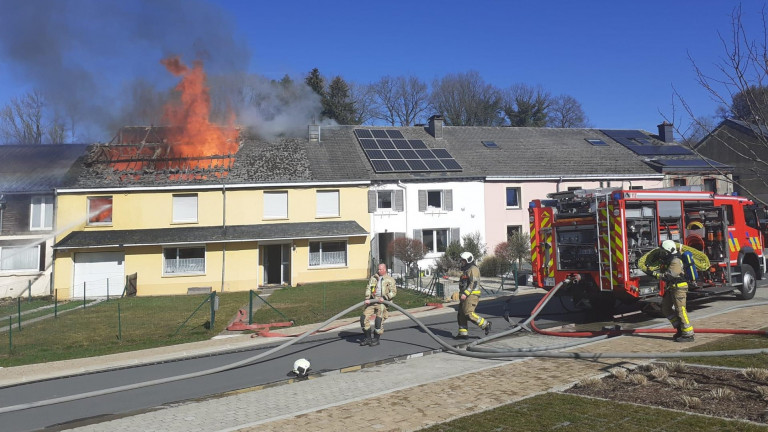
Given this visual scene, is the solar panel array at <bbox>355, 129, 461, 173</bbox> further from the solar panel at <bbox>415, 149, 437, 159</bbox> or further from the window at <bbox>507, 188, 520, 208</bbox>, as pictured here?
the window at <bbox>507, 188, 520, 208</bbox>

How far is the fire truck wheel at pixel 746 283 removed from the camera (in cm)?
1326

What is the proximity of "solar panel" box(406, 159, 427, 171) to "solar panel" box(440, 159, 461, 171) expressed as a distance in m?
1.21

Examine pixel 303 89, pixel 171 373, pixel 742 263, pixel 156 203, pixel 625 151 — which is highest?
pixel 303 89

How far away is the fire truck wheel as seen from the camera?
1326 cm

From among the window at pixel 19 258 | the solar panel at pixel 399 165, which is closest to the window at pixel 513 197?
the solar panel at pixel 399 165

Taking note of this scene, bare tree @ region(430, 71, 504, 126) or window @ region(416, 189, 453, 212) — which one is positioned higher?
bare tree @ region(430, 71, 504, 126)

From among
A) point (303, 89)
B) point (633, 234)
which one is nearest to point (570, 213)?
point (633, 234)

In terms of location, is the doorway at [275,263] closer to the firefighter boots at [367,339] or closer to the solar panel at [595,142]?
the firefighter boots at [367,339]

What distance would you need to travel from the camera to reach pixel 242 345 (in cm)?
1109

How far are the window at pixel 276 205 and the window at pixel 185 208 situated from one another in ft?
10.8

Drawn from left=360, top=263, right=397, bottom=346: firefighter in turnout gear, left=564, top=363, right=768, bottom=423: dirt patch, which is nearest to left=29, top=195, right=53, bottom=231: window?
left=360, top=263, right=397, bottom=346: firefighter in turnout gear

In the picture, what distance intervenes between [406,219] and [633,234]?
1494 cm

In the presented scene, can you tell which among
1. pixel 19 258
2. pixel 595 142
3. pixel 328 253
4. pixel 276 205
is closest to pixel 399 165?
pixel 328 253

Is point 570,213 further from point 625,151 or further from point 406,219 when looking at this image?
point 625,151
